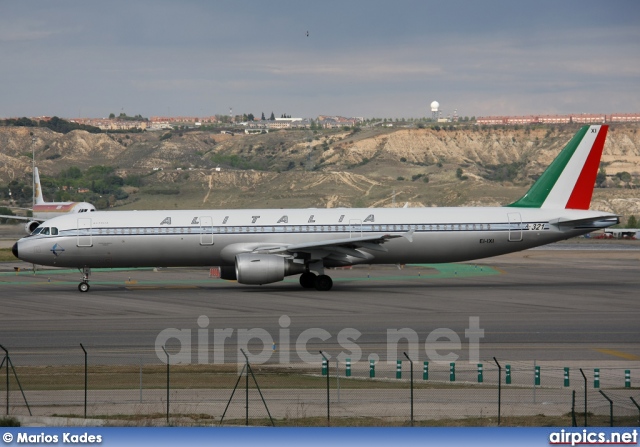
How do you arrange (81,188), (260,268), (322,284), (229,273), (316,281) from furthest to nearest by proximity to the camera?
(81,188)
(229,273)
(316,281)
(322,284)
(260,268)

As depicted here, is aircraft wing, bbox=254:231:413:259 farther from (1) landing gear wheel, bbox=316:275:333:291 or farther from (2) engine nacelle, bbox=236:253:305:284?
(1) landing gear wheel, bbox=316:275:333:291

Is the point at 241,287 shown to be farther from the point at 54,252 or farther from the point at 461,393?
the point at 461,393

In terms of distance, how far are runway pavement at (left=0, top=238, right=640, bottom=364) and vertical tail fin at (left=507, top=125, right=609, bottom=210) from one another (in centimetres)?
420

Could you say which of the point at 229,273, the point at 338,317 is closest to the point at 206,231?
the point at 229,273

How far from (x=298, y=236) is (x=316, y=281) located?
2334 mm

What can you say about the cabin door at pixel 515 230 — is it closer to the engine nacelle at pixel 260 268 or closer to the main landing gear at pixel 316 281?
the main landing gear at pixel 316 281

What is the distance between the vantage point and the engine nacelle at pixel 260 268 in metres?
42.6

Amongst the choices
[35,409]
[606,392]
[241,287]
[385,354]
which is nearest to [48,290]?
[241,287]

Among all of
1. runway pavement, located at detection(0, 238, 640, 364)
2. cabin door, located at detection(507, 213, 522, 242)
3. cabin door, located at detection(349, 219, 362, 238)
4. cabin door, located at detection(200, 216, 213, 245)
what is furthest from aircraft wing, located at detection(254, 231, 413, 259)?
cabin door, located at detection(507, 213, 522, 242)

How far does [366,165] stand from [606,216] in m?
153

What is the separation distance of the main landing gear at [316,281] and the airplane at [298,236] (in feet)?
0.16

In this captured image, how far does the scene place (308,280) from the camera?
45781 millimetres

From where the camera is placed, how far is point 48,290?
46.7 meters

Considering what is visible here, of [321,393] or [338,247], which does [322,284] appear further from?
[321,393]
